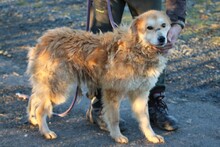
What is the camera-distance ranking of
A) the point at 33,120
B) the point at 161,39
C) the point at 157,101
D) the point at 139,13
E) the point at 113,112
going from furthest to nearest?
the point at 157,101 → the point at 139,13 → the point at 33,120 → the point at 113,112 → the point at 161,39

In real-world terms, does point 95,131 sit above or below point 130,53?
below

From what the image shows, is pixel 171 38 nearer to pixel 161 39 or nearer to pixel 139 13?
pixel 161 39

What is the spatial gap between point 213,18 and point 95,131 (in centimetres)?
570

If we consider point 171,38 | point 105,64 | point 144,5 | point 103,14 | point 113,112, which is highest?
point 144,5

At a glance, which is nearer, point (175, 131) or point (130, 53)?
point (130, 53)

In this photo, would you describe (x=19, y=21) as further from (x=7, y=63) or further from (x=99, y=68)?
(x=99, y=68)

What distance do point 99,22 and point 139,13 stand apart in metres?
0.50

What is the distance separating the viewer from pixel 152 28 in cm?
432

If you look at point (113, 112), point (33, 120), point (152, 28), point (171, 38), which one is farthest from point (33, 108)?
point (171, 38)

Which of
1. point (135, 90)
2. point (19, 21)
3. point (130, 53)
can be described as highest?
point (130, 53)

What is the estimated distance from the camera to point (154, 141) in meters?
4.52

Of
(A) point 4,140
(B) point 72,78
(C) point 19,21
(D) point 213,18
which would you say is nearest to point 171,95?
(B) point 72,78

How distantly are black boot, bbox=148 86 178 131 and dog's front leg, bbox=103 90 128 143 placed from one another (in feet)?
1.96

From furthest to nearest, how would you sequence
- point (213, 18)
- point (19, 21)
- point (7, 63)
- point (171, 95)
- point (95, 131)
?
point (19, 21) → point (213, 18) → point (7, 63) → point (171, 95) → point (95, 131)
